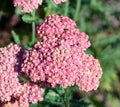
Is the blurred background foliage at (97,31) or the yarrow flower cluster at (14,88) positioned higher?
the blurred background foliage at (97,31)

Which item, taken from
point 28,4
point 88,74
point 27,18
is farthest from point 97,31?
point 88,74

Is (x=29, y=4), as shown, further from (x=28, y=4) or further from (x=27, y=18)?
(x=27, y=18)

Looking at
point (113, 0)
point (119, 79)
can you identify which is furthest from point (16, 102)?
point (119, 79)

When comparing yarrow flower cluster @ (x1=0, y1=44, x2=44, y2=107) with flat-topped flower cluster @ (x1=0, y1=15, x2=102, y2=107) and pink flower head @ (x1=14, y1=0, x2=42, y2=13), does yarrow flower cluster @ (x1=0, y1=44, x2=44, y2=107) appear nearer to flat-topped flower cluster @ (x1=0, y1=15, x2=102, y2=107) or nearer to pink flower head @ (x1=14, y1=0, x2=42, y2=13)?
flat-topped flower cluster @ (x1=0, y1=15, x2=102, y2=107)

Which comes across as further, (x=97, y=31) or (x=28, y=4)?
(x=97, y=31)

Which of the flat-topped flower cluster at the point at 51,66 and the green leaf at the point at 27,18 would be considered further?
the green leaf at the point at 27,18

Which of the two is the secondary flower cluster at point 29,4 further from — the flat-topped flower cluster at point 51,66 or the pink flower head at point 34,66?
the pink flower head at point 34,66

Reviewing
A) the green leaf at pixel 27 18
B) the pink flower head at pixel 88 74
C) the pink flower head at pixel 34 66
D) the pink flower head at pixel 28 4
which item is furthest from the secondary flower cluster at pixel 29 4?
the pink flower head at pixel 88 74
